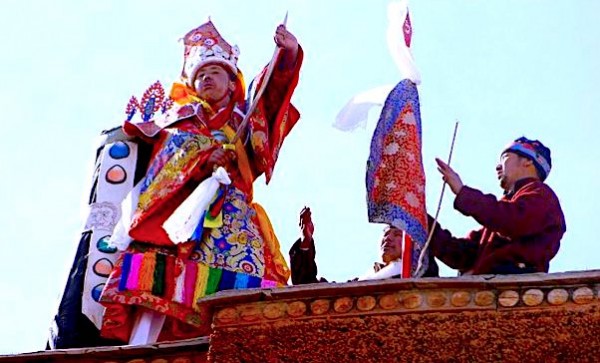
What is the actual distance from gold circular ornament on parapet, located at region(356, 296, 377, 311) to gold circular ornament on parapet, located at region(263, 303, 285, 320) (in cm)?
35

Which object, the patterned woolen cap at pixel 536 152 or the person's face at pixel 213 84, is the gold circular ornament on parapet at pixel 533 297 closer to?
the patterned woolen cap at pixel 536 152

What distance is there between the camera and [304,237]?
10469mm

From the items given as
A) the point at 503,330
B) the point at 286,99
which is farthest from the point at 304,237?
the point at 503,330

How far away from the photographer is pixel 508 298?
8.34m

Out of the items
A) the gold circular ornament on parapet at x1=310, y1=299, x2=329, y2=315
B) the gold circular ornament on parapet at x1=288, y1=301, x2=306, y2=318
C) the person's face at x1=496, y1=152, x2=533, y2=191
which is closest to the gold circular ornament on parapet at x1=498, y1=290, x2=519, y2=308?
the gold circular ornament on parapet at x1=310, y1=299, x2=329, y2=315

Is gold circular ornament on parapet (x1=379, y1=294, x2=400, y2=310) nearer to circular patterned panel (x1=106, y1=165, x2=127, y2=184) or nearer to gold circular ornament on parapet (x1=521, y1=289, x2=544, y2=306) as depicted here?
gold circular ornament on parapet (x1=521, y1=289, x2=544, y2=306)

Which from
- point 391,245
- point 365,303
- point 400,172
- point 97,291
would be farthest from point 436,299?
point 97,291

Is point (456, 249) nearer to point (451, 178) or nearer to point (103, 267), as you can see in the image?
point (451, 178)

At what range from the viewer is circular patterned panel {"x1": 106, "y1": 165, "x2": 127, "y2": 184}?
39.1 ft

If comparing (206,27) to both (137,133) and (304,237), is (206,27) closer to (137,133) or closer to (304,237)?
(137,133)

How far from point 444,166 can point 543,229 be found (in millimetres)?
594

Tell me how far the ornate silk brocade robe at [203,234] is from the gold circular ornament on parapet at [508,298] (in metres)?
2.76

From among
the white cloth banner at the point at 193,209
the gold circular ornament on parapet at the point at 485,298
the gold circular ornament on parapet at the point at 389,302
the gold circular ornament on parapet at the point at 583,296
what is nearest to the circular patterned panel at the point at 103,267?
the white cloth banner at the point at 193,209

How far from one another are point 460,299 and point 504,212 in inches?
42.4
